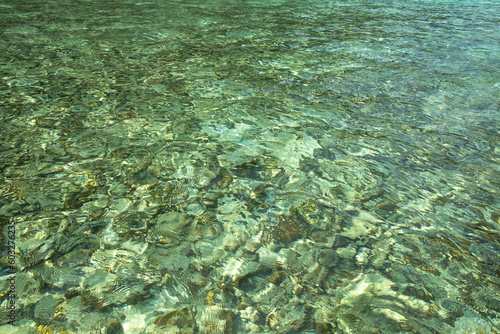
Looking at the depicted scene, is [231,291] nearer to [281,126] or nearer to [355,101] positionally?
[281,126]

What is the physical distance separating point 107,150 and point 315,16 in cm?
639

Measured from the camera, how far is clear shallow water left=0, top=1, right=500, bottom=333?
1.40 meters

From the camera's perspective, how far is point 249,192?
2.07 metres

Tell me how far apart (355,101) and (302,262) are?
7.00ft

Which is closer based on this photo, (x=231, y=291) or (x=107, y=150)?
(x=231, y=291)

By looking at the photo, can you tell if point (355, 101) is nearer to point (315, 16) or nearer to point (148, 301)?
point (148, 301)

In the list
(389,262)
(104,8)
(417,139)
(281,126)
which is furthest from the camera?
(104,8)

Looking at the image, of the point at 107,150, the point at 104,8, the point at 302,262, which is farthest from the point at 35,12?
the point at 302,262

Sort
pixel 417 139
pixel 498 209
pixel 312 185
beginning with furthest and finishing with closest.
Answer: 1. pixel 417 139
2. pixel 312 185
3. pixel 498 209

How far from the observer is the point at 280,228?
5.94 ft

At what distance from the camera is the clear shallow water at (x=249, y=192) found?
1396 mm

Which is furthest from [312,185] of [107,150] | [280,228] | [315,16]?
[315,16]

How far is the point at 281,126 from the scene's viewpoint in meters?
2.84

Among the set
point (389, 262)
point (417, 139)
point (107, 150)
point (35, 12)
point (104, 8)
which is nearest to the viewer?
point (389, 262)
